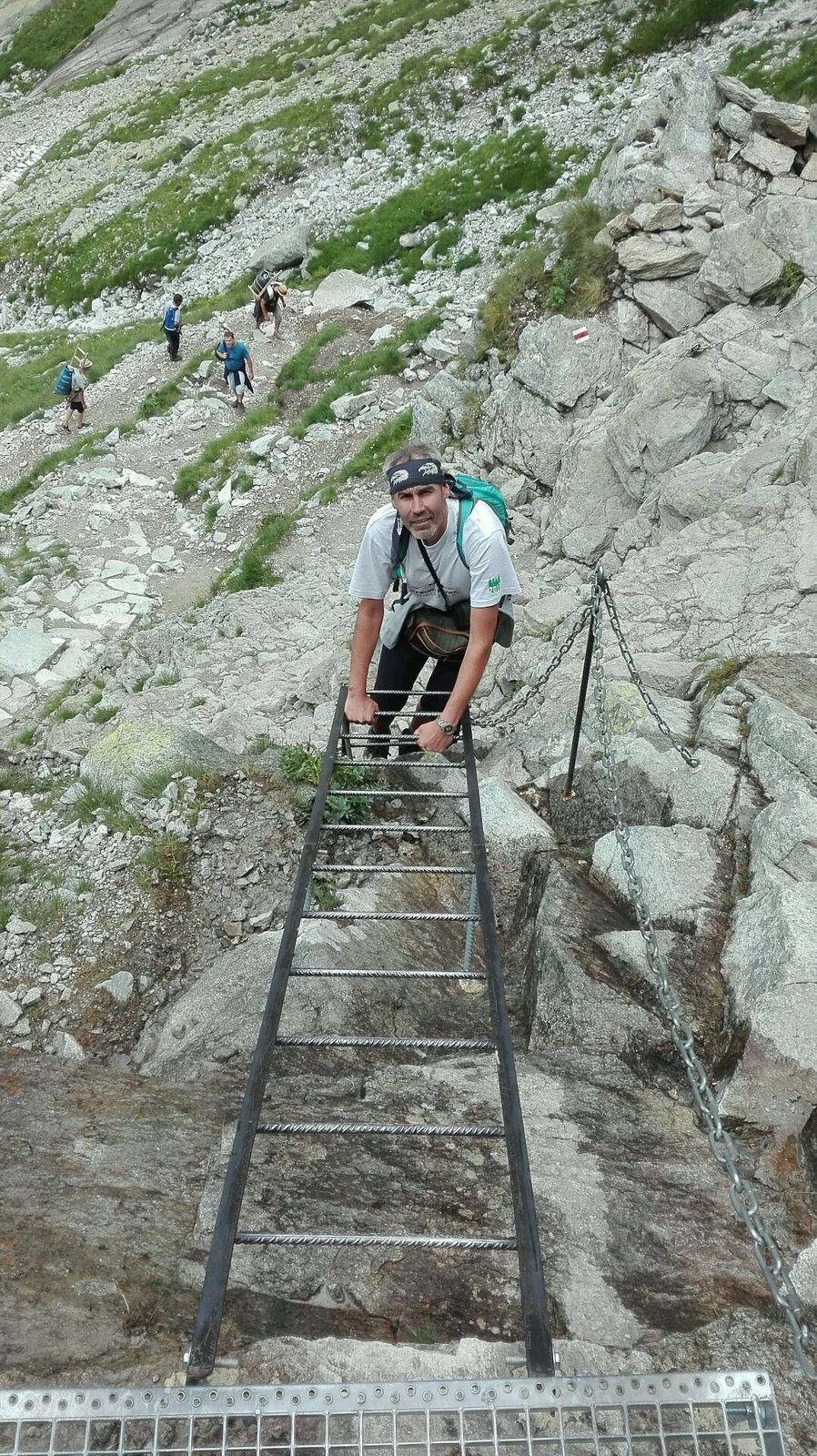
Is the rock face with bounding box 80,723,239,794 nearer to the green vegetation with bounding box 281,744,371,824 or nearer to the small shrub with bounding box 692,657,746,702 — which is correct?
the green vegetation with bounding box 281,744,371,824

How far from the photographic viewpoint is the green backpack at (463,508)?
5.27 m

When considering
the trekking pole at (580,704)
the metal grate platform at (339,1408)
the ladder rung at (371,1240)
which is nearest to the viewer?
the metal grate platform at (339,1408)

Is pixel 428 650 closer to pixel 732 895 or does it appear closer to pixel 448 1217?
pixel 732 895

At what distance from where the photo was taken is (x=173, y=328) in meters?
23.0

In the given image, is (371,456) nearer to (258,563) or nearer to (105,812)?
(258,563)

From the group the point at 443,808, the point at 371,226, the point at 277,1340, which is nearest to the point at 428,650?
the point at 443,808

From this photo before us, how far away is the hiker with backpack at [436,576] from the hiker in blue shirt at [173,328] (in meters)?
20.0

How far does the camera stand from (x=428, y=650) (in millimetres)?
6348

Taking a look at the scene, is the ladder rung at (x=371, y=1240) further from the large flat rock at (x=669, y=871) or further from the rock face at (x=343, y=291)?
the rock face at (x=343, y=291)

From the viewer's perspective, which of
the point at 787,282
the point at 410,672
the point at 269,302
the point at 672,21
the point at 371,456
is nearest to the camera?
the point at 410,672

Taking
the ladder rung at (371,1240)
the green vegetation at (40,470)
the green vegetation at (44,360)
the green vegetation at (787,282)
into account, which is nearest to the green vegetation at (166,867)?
the ladder rung at (371,1240)

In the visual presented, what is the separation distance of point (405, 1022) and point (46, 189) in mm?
49498

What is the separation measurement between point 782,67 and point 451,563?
18547 millimetres

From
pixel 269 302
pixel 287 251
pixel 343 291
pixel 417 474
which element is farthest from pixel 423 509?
pixel 287 251
